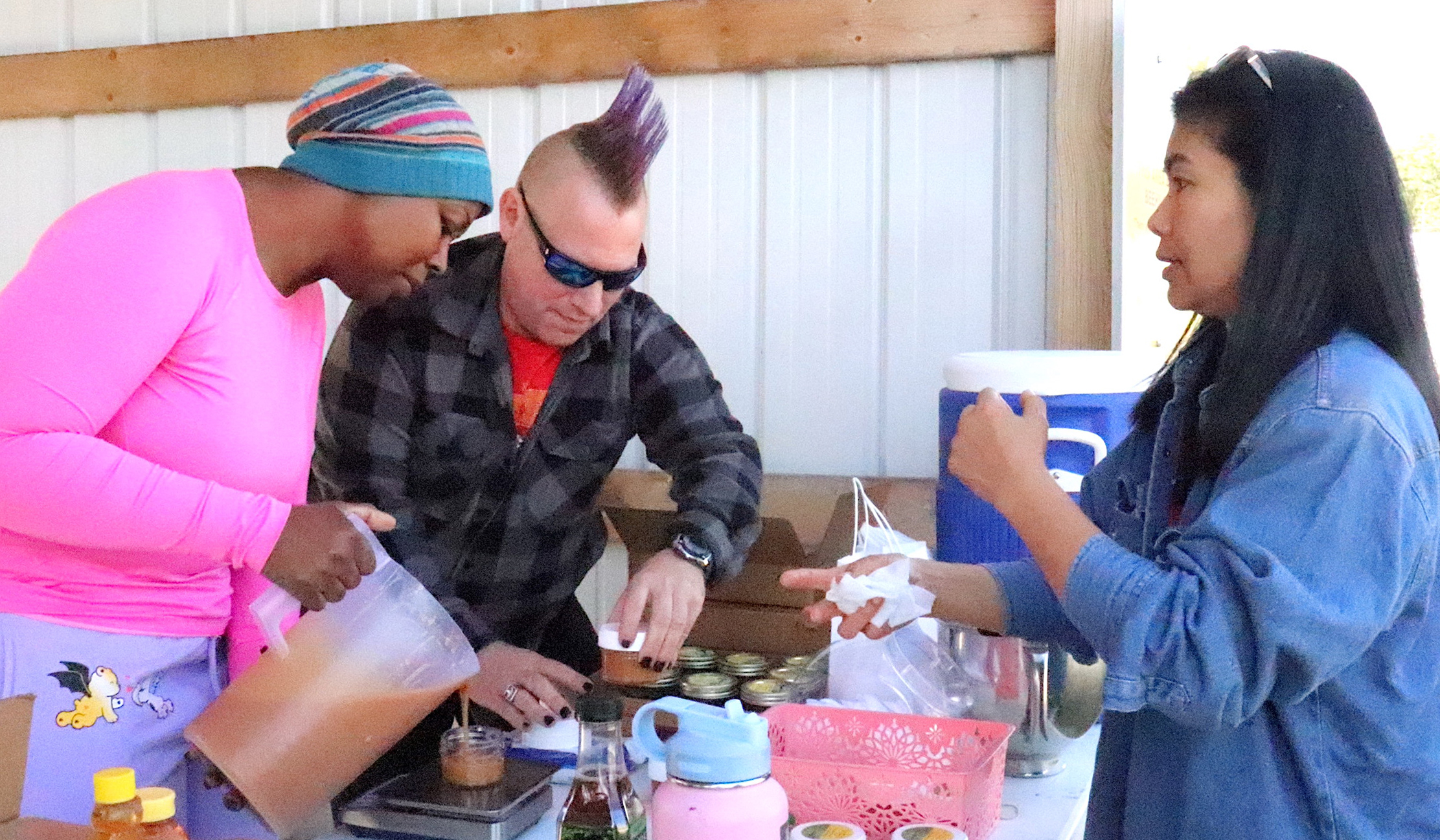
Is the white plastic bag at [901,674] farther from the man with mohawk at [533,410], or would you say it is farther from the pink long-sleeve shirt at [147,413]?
the pink long-sleeve shirt at [147,413]

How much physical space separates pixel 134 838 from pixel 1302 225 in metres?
1.16

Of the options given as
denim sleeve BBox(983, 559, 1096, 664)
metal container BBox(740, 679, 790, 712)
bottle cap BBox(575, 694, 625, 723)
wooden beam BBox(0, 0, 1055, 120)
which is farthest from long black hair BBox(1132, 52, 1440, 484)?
wooden beam BBox(0, 0, 1055, 120)

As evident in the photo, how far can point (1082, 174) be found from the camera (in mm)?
3082

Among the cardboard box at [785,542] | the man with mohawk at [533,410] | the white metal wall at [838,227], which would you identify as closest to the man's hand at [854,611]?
the man with mohawk at [533,410]

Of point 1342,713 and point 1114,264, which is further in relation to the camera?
point 1114,264

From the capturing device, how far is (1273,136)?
1.21m

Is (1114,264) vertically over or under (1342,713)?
over

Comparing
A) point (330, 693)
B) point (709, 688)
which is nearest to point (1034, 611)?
point (709, 688)

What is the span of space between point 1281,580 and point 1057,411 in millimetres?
1328

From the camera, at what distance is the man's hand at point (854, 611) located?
1587mm

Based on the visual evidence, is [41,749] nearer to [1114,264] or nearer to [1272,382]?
[1272,382]

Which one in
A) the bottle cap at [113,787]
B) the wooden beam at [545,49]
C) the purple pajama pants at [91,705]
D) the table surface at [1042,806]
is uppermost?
the wooden beam at [545,49]

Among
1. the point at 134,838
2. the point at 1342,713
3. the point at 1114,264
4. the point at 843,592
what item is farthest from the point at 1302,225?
the point at 1114,264

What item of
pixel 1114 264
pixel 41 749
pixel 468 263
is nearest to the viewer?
pixel 41 749
